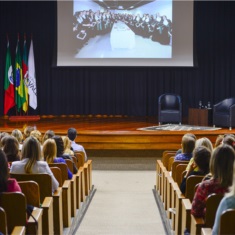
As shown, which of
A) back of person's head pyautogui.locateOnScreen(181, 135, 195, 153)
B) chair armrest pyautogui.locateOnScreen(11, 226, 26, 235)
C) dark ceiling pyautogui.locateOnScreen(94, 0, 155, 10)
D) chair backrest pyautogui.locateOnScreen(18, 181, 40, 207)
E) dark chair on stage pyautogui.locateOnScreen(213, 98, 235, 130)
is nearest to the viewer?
chair armrest pyautogui.locateOnScreen(11, 226, 26, 235)

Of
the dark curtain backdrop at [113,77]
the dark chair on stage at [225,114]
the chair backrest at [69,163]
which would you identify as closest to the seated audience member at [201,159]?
the chair backrest at [69,163]

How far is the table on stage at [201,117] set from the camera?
385 inches

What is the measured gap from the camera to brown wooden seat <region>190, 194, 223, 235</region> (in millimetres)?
2635

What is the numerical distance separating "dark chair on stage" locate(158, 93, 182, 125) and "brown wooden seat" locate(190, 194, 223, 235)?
692 centimetres

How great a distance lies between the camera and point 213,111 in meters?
9.55

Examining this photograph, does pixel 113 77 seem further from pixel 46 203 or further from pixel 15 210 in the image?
pixel 15 210

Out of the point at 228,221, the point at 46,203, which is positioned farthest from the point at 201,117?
the point at 228,221

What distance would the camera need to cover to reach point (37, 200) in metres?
3.09

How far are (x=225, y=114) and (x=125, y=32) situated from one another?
3.50m

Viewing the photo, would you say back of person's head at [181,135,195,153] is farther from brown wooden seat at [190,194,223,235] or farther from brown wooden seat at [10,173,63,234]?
brown wooden seat at [190,194,223,235]

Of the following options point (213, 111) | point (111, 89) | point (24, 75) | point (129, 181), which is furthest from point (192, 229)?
point (111, 89)

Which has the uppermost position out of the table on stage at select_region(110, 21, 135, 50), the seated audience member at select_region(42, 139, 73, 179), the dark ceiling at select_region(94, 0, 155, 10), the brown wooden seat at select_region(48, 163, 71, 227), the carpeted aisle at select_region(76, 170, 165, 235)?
the dark ceiling at select_region(94, 0, 155, 10)

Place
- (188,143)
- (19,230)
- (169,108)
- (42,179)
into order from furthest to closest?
(169,108)
(188,143)
(42,179)
(19,230)

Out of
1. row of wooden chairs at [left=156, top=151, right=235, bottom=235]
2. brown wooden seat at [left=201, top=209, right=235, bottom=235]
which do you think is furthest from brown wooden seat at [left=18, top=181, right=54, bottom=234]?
brown wooden seat at [left=201, top=209, right=235, bottom=235]
